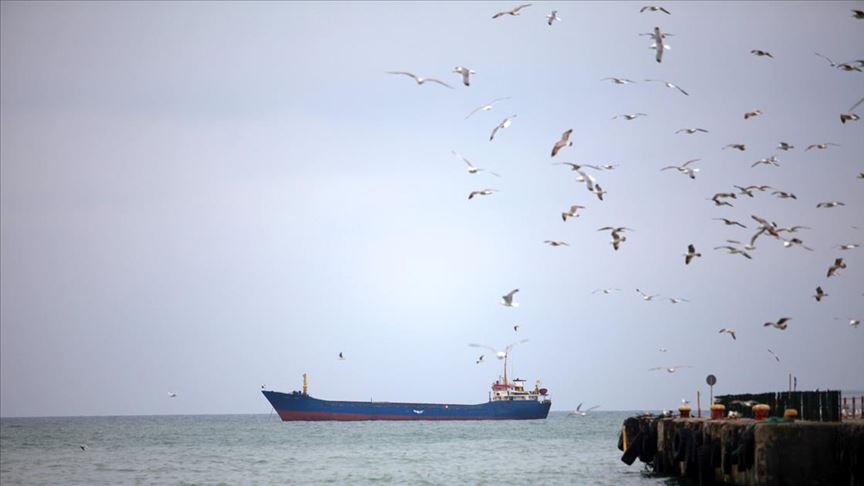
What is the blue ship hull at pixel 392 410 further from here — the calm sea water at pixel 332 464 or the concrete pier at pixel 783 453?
the concrete pier at pixel 783 453

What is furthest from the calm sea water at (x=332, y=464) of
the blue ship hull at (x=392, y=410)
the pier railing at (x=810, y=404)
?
the blue ship hull at (x=392, y=410)

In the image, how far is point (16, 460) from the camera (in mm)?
72188

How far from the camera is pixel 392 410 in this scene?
140 metres

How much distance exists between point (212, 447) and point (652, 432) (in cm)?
5139

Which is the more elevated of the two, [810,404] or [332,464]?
[810,404]

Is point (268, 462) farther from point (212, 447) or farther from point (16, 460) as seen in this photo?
point (212, 447)

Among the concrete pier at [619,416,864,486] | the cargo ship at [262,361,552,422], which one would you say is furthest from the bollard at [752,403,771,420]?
the cargo ship at [262,361,552,422]

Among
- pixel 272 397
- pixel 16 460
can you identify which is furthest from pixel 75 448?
pixel 272 397

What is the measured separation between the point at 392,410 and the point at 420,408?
380cm

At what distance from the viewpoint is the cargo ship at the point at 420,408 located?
136 m

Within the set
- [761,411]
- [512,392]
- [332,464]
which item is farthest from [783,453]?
[512,392]

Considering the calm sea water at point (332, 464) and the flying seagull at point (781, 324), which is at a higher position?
the flying seagull at point (781, 324)

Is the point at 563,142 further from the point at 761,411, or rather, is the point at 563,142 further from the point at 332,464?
the point at 332,464

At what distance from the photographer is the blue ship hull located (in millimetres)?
136500
